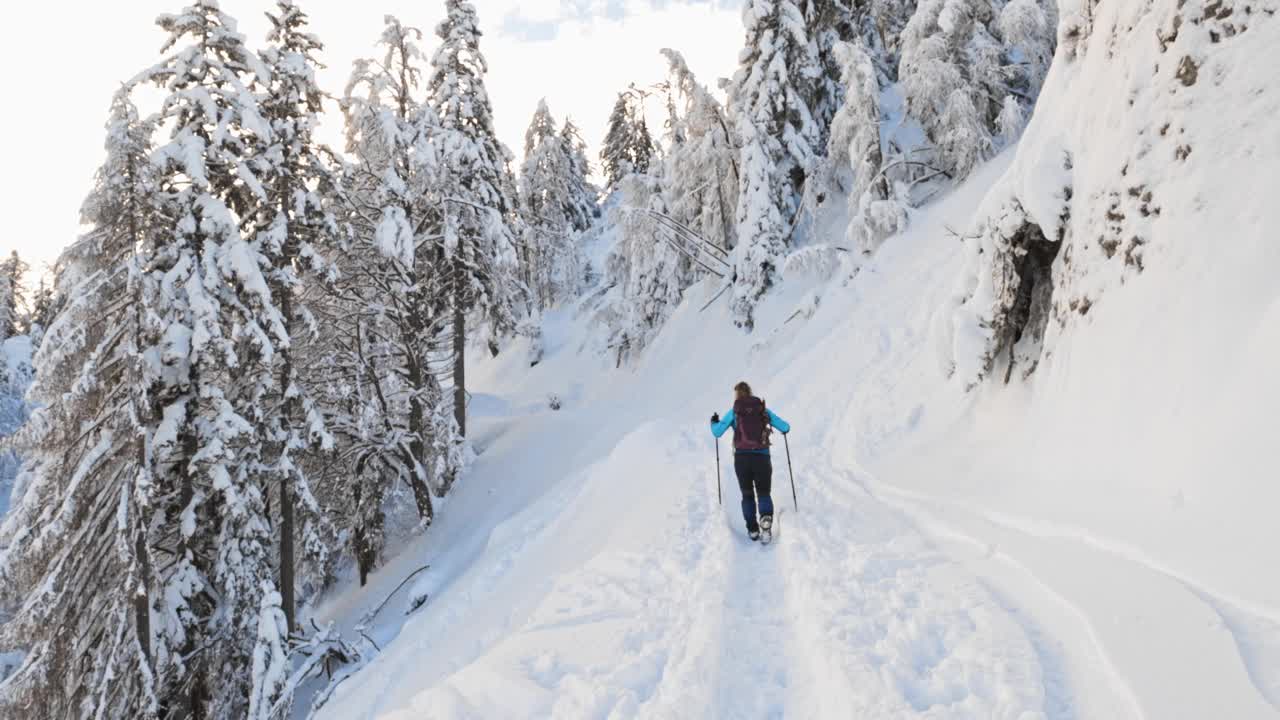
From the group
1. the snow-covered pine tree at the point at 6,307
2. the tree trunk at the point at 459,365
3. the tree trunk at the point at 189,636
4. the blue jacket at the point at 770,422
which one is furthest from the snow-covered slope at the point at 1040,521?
the snow-covered pine tree at the point at 6,307

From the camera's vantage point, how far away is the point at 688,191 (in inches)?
1008

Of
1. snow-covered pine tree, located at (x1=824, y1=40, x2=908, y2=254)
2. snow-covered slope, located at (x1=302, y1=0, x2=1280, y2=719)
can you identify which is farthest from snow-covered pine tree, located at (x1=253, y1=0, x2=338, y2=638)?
snow-covered pine tree, located at (x1=824, y1=40, x2=908, y2=254)

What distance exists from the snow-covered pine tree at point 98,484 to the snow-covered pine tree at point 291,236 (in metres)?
→ 1.77

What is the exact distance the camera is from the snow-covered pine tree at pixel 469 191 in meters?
18.3

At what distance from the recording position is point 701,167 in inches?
995

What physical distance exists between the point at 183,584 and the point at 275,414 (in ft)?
9.57

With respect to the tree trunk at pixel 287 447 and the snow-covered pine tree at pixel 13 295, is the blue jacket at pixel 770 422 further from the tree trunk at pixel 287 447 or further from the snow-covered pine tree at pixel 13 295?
the snow-covered pine tree at pixel 13 295

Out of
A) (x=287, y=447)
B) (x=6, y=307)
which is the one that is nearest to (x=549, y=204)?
(x=287, y=447)

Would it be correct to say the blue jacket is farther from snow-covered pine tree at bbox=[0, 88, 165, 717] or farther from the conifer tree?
the conifer tree

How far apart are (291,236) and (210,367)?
3.36m

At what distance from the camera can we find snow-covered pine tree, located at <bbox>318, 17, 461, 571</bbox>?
1537 centimetres

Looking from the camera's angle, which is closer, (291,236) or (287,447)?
(287,447)

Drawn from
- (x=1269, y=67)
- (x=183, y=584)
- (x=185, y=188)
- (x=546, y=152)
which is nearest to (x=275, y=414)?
(x=183, y=584)

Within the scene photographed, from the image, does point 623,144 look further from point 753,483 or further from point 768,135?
point 753,483
